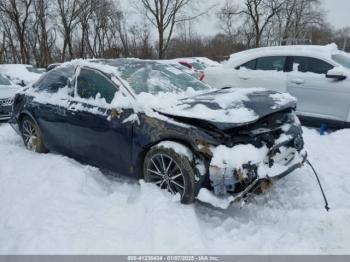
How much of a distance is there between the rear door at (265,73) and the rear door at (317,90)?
0.18 metres

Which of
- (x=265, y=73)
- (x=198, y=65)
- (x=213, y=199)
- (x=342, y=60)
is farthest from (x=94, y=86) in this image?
(x=198, y=65)

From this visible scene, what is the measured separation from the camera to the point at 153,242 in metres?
2.97

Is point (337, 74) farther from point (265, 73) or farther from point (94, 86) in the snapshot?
point (94, 86)

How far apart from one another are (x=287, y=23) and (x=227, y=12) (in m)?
7.50

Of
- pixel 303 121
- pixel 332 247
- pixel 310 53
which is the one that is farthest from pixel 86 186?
pixel 310 53

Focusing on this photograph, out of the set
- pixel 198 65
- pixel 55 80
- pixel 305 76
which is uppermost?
pixel 55 80

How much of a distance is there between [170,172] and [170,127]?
49 cm

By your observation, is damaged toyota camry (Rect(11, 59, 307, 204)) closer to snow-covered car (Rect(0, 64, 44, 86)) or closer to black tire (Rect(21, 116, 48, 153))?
black tire (Rect(21, 116, 48, 153))

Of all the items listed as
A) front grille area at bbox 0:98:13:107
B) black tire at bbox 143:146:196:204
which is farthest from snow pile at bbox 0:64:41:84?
black tire at bbox 143:146:196:204

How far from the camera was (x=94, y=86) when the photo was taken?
172 inches

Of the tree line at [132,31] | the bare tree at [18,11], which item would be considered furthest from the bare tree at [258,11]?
the bare tree at [18,11]

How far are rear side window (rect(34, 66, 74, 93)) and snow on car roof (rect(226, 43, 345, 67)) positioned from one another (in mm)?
3998

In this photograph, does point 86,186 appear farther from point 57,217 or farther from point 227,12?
point 227,12

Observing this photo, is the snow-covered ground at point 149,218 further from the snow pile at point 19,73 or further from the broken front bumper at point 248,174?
the snow pile at point 19,73
